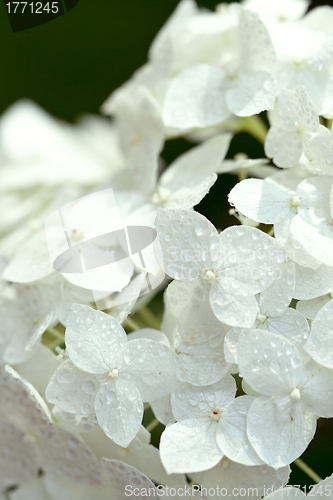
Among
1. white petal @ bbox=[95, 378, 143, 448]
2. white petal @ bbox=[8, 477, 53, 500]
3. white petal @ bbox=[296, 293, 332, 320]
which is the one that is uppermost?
white petal @ bbox=[296, 293, 332, 320]

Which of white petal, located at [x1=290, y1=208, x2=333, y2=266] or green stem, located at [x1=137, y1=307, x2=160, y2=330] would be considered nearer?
white petal, located at [x1=290, y1=208, x2=333, y2=266]

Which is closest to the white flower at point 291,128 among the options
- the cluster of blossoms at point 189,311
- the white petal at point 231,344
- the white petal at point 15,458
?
the cluster of blossoms at point 189,311

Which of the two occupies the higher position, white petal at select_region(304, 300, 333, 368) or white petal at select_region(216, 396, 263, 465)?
white petal at select_region(304, 300, 333, 368)

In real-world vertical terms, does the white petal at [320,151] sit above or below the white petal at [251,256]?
above

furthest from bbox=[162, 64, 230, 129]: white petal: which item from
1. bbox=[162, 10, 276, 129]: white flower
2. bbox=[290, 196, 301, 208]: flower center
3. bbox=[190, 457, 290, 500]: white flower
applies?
bbox=[190, 457, 290, 500]: white flower

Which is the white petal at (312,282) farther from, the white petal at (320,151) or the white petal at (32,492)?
the white petal at (32,492)

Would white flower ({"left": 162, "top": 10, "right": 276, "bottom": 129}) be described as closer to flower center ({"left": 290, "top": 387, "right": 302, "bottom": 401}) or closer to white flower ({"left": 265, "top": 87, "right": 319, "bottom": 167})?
white flower ({"left": 265, "top": 87, "right": 319, "bottom": 167})


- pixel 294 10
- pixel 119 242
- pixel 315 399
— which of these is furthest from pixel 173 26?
pixel 315 399
